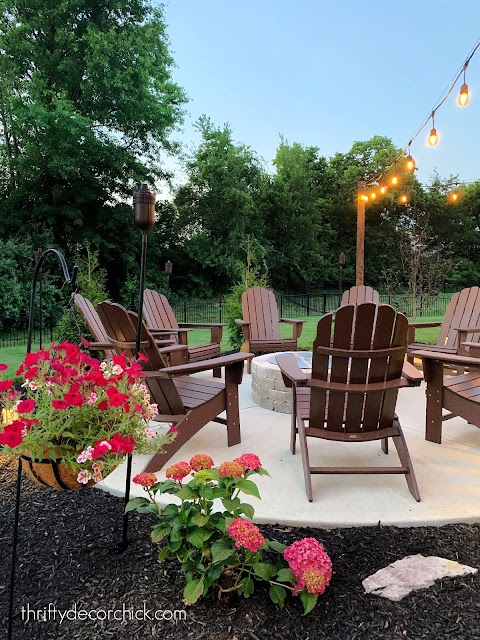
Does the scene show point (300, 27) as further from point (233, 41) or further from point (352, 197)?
point (352, 197)

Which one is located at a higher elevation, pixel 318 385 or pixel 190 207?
pixel 190 207

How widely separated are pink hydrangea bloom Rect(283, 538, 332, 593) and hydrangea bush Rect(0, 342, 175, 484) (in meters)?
0.60

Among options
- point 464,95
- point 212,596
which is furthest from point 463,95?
point 212,596

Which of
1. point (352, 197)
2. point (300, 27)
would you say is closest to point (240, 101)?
point (300, 27)

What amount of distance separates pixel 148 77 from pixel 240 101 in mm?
4762

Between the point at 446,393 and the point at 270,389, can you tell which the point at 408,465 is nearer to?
the point at 446,393

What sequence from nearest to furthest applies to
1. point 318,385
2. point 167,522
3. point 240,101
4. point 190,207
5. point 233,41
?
point 167,522 → point 318,385 → point 233,41 → point 240,101 → point 190,207

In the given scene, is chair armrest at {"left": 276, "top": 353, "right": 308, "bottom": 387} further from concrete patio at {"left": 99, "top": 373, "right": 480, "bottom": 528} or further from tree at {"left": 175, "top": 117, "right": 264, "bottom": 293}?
tree at {"left": 175, "top": 117, "right": 264, "bottom": 293}

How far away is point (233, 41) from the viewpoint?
11867mm

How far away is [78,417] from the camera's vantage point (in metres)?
1.52

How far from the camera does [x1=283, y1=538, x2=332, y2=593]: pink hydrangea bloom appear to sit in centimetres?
137

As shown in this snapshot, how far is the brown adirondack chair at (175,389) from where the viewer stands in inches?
101

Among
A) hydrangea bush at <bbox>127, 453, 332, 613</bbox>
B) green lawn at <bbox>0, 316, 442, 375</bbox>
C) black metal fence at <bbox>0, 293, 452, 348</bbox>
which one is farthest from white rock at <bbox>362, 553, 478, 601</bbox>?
black metal fence at <bbox>0, 293, 452, 348</bbox>

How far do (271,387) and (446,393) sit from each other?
1.39m
